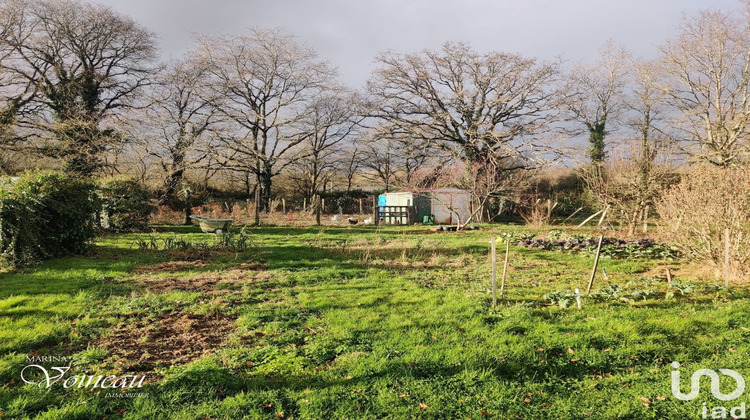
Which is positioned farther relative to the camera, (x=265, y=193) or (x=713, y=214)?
(x=265, y=193)

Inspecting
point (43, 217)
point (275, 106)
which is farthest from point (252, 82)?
point (43, 217)

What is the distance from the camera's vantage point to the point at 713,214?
6.33 metres

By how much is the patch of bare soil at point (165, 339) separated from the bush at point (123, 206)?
12009 millimetres

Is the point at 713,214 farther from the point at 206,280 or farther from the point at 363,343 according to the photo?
the point at 206,280

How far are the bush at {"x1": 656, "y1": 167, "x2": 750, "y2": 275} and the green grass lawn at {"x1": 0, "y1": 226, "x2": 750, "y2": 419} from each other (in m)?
0.65

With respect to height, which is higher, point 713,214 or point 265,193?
point 265,193

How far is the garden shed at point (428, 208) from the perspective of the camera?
2123 cm

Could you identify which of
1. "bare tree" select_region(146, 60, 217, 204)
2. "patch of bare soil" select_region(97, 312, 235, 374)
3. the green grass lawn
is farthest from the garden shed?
"patch of bare soil" select_region(97, 312, 235, 374)

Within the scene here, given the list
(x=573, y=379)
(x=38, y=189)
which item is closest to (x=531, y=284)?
(x=573, y=379)

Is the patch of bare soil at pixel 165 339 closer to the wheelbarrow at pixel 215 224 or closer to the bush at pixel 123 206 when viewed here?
the wheelbarrow at pixel 215 224

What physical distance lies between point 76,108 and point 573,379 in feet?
80.7

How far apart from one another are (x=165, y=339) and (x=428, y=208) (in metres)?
20.0

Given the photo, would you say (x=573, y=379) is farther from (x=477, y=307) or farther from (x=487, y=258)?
(x=487, y=258)

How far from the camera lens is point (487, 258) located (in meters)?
9.01
